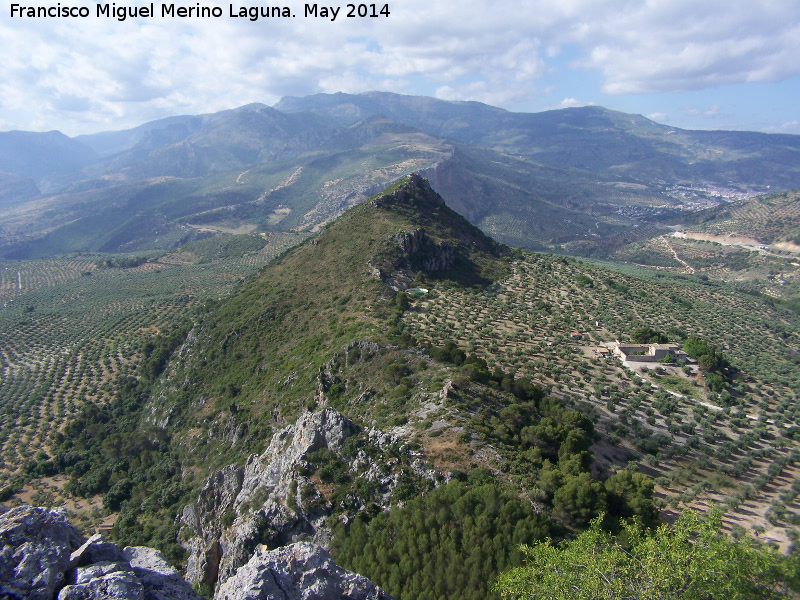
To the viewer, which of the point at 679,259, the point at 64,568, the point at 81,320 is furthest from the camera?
the point at 679,259

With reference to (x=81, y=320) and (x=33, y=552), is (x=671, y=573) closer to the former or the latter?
(x=33, y=552)

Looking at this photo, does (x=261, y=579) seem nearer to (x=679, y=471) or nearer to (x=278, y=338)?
(x=679, y=471)

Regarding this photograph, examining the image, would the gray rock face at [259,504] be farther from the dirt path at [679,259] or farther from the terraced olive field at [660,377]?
the dirt path at [679,259]

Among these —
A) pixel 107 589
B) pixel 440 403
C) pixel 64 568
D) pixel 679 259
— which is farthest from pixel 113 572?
pixel 679 259

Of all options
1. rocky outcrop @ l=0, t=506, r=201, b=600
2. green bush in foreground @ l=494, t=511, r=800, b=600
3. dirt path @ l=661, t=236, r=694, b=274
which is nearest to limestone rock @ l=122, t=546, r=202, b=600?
rocky outcrop @ l=0, t=506, r=201, b=600

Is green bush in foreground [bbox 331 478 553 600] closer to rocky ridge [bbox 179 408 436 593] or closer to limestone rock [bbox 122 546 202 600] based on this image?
rocky ridge [bbox 179 408 436 593]

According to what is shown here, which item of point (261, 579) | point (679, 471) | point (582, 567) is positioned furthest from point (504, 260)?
point (261, 579)
